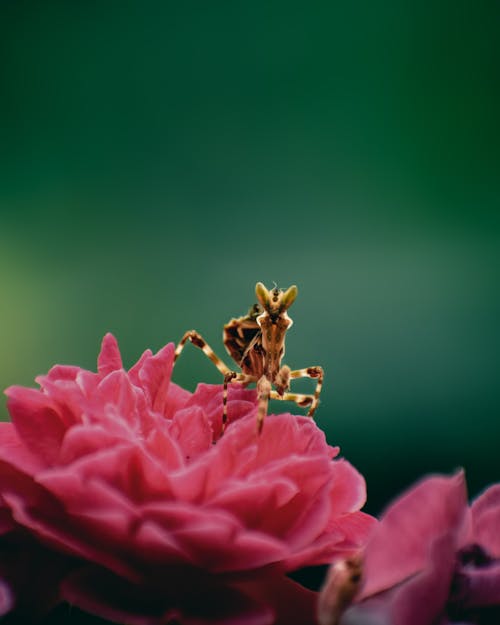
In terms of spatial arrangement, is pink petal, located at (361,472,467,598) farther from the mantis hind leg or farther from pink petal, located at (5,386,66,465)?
the mantis hind leg

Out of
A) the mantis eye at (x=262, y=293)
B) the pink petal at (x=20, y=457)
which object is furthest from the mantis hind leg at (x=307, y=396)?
the pink petal at (x=20, y=457)

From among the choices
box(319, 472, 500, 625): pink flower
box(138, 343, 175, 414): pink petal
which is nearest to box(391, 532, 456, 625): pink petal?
box(319, 472, 500, 625): pink flower

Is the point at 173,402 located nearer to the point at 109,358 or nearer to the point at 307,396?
the point at 109,358

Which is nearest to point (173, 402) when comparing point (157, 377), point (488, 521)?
point (157, 377)

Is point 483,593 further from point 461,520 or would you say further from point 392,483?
point 392,483

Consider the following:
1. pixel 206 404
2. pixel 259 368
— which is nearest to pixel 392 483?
pixel 259 368

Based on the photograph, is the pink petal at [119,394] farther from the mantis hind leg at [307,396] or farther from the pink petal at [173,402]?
the mantis hind leg at [307,396]
